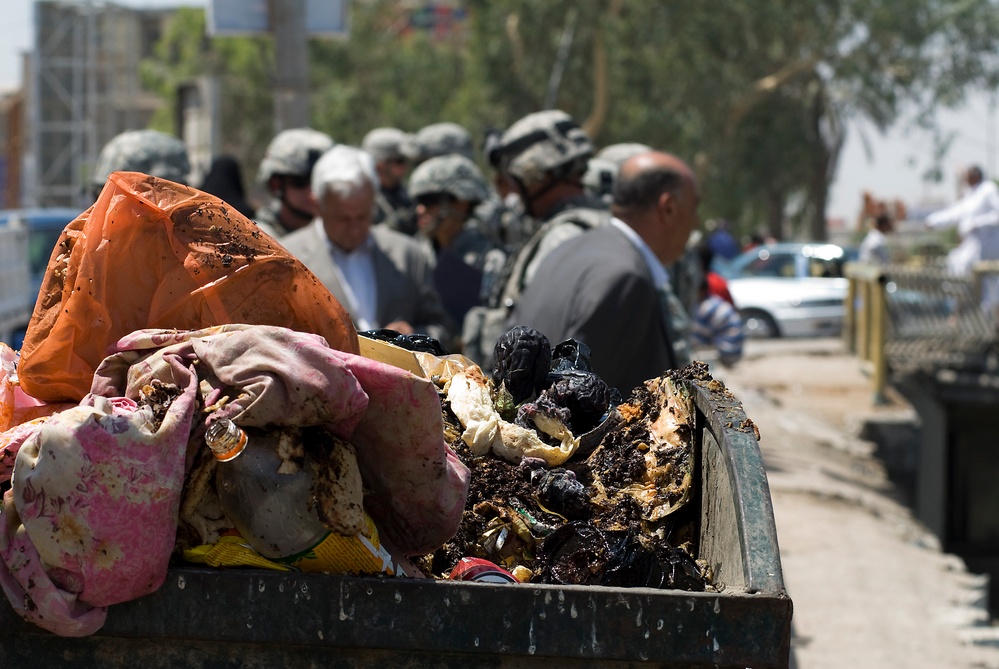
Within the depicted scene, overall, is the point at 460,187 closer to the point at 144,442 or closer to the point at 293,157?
the point at 293,157

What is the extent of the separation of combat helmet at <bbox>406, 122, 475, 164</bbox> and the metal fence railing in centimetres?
595

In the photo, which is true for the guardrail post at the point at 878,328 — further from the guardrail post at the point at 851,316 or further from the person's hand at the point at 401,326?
the person's hand at the point at 401,326

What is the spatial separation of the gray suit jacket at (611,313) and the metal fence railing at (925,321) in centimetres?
953

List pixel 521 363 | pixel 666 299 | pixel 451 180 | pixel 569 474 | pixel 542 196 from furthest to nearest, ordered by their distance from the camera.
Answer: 1. pixel 451 180
2. pixel 542 196
3. pixel 666 299
4. pixel 521 363
5. pixel 569 474

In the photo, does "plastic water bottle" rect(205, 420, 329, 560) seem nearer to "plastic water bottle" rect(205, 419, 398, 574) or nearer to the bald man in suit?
"plastic water bottle" rect(205, 419, 398, 574)

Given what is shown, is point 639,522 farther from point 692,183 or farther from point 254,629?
point 692,183

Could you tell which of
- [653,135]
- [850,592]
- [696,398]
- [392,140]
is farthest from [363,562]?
[653,135]

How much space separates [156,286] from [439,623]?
2.71ft

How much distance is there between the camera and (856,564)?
9.35 m

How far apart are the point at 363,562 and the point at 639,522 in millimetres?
744

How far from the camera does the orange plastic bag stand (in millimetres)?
2441

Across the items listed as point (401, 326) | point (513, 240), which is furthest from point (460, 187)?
point (401, 326)

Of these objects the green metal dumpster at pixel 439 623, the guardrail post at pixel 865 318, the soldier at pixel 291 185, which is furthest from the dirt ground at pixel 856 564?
the green metal dumpster at pixel 439 623

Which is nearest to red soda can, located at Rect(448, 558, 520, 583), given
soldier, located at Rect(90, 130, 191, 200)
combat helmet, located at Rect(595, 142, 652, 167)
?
soldier, located at Rect(90, 130, 191, 200)
